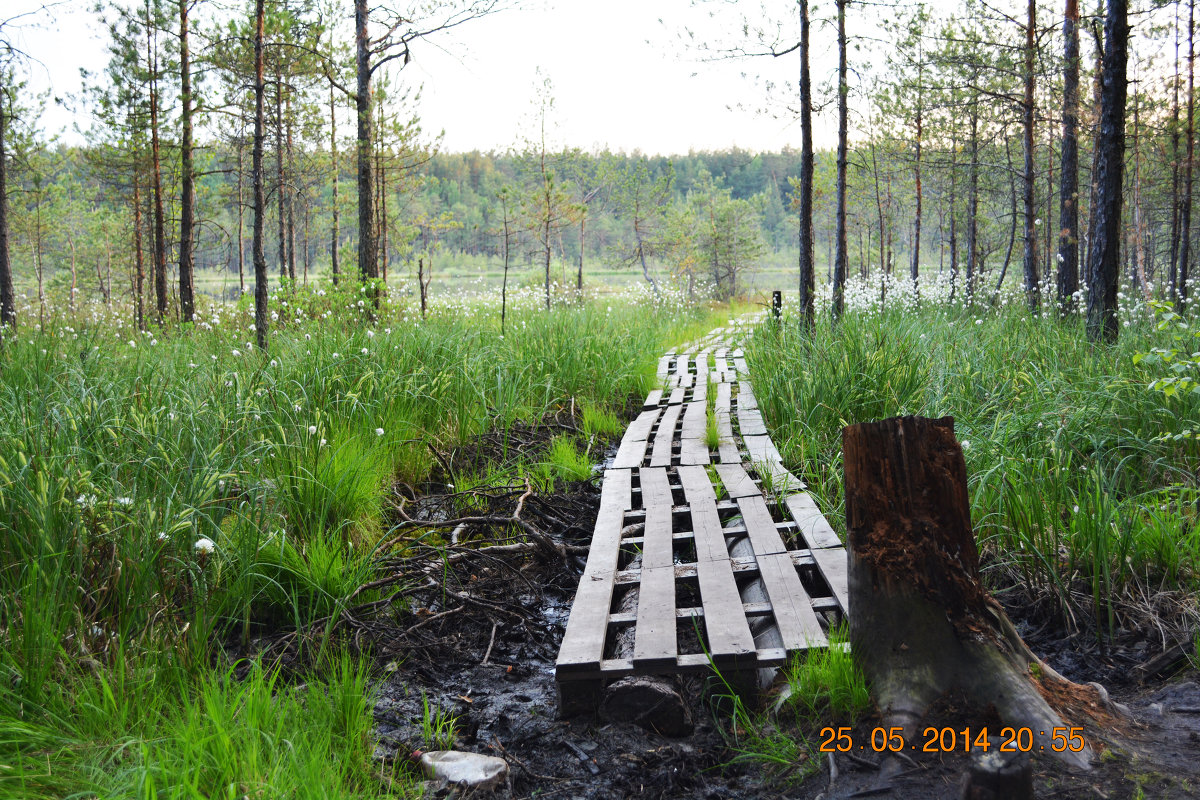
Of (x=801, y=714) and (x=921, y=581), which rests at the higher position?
(x=921, y=581)

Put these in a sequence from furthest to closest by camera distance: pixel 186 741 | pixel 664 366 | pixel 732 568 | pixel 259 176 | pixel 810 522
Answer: pixel 664 366
pixel 259 176
pixel 810 522
pixel 732 568
pixel 186 741

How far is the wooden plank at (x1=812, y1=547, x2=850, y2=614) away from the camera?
2.93 meters

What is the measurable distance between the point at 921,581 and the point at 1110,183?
668 centimetres

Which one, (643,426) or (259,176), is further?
(259,176)

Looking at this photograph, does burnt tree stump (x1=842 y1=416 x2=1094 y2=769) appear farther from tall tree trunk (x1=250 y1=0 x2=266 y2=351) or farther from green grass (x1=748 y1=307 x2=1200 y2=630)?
tall tree trunk (x1=250 y1=0 x2=266 y2=351)

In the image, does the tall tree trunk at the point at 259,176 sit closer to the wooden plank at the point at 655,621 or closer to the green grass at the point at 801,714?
the wooden plank at the point at 655,621

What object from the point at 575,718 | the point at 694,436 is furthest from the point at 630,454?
the point at 575,718

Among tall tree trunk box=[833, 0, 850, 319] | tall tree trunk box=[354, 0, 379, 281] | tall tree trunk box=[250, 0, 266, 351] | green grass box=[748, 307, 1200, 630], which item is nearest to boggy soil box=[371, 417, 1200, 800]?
green grass box=[748, 307, 1200, 630]

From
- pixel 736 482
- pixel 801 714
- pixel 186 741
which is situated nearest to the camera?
pixel 186 741

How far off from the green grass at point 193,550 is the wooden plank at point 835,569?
187 cm

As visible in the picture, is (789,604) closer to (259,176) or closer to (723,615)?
(723,615)

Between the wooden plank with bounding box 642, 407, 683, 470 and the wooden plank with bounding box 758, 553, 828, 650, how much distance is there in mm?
1289

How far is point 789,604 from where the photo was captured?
9.51ft
